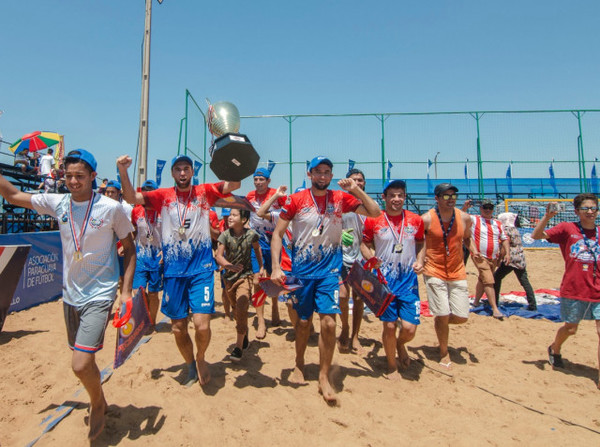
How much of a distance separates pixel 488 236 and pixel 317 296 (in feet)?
16.9

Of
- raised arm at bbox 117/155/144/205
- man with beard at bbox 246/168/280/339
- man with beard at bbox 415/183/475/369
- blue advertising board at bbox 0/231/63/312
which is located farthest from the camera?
blue advertising board at bbox 0/231/63/312

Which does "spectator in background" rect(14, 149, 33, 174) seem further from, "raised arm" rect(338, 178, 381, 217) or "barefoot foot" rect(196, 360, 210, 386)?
"raised arm" rect(338, 178, 381, 217)

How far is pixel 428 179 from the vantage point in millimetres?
18141

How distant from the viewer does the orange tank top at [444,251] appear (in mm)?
4738

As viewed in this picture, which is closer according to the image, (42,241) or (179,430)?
(179,430)

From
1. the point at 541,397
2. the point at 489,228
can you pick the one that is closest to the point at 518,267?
the point at 489,228

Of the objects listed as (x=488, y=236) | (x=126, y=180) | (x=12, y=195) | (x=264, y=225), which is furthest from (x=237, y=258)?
(x=488, y=236)

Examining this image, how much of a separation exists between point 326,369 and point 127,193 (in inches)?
99.0

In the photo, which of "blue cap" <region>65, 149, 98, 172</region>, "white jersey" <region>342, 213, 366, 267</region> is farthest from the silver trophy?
"white jersey" <region>342, 213, 366, 267</region>

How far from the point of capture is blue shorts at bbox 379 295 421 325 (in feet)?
14.0

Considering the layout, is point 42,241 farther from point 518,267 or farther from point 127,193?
point 518,267

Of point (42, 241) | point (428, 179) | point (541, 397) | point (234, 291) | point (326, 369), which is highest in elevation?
point (428, 179)

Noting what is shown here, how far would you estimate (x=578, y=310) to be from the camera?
173 inches

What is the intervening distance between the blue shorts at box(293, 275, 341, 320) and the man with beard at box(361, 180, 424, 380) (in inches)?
28.8
